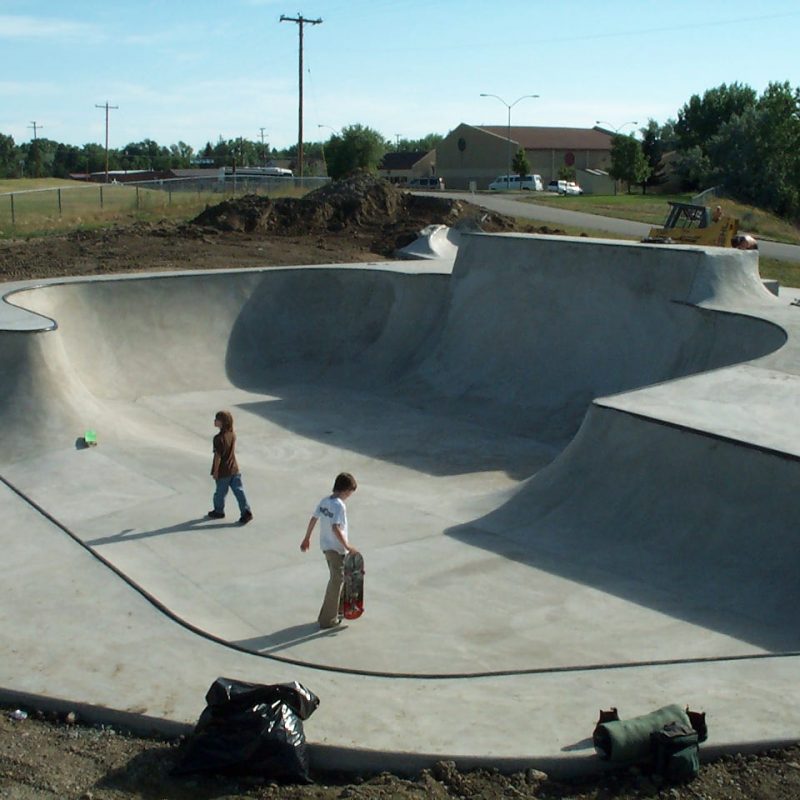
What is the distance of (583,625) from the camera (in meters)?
7.70

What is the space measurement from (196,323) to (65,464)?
6.13 m

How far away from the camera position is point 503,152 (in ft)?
277

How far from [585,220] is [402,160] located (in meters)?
72.4

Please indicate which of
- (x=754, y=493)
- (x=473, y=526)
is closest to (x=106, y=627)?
(x=473, y=526)

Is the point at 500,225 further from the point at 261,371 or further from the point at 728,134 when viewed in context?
the point at 728,134

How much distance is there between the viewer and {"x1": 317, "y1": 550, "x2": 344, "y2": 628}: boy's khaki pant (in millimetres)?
7270

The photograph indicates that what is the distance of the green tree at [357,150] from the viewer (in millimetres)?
68188

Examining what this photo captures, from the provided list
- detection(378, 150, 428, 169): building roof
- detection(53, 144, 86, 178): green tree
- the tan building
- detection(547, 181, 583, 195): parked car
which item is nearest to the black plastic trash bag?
detection(547, 181, 583, 195): parked car

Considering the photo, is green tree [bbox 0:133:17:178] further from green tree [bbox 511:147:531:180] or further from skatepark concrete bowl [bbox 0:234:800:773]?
skatepark concrete bowl [bbox 0:234:800:773]

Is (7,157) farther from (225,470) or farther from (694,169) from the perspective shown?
(225,470)

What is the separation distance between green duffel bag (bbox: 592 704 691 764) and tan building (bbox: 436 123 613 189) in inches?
3079

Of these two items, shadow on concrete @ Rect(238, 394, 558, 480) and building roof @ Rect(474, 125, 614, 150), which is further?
building roof @ Rect(474, 125, 614, 150)

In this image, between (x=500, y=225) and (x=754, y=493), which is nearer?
(x=754, y=493)

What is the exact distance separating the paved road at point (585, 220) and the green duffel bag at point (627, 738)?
25.6 m
